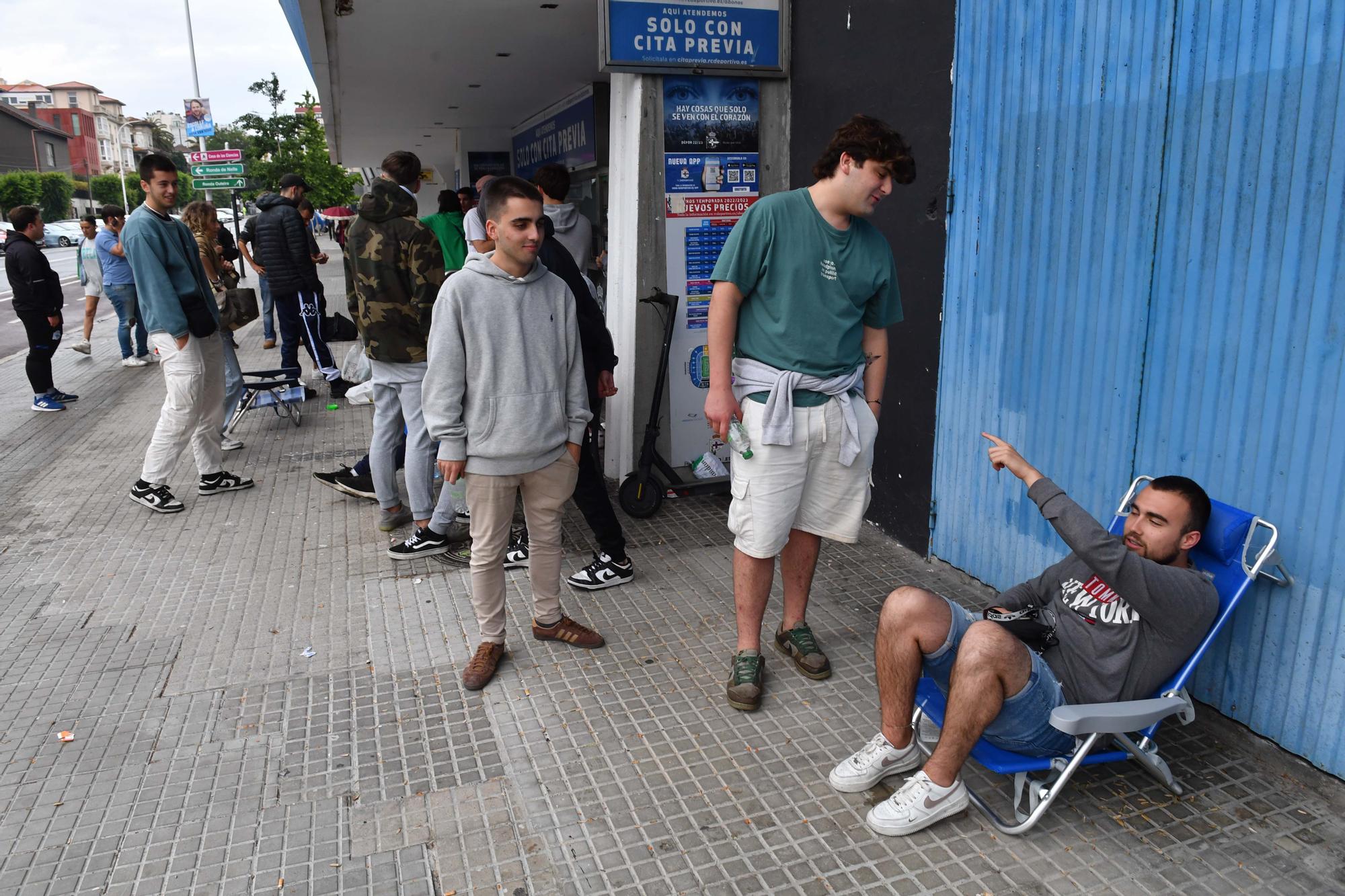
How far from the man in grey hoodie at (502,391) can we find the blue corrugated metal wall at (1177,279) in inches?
78.9

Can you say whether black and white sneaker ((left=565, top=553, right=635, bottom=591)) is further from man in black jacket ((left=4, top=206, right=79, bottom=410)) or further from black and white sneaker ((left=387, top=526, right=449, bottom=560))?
man in black jacket ((left=4, top=206, right=79, bottom=410))

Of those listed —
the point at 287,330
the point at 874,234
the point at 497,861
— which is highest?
the point at 874,234

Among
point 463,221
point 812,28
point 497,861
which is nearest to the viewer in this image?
point 497,861

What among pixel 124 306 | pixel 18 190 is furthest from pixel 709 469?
pixel 18 190

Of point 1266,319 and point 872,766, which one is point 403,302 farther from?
point 1266,319

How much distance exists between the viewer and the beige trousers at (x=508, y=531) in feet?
11.8

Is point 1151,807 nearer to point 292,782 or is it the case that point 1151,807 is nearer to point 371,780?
point 371,780

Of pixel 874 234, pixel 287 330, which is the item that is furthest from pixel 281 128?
pixel 874 234

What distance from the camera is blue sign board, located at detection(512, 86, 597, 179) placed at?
945cm

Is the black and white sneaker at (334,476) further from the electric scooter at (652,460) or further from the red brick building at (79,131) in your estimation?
the red brick building at (79,131)

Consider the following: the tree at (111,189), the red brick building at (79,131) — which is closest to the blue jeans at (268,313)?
the tree at (111,189)

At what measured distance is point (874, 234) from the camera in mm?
3436

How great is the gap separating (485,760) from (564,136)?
8.90m

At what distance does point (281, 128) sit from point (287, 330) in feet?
96.8
